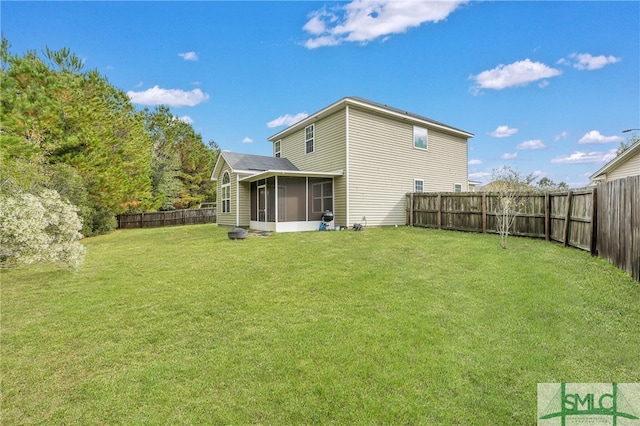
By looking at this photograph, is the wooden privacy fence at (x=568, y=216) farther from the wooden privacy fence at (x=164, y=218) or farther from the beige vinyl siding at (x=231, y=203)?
the wooden privacy fence at (x=164, y=218)

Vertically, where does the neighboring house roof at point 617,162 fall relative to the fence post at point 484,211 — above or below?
above

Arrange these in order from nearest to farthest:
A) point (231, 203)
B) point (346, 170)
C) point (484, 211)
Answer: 1. point (484, 211)
2. point (346, 170)
3. point (231, 203)

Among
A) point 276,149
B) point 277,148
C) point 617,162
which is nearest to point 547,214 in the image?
point 617,162

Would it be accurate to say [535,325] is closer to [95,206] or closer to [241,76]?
[241,76]

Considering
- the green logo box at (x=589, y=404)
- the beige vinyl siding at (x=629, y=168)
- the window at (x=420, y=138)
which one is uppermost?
the window at (x=420, y=138)

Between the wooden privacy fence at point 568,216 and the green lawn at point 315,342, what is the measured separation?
686 millimetres

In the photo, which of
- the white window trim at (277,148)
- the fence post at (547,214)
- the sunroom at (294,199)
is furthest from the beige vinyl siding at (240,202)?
the fence post at (547,214)

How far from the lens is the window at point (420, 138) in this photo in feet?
48.8

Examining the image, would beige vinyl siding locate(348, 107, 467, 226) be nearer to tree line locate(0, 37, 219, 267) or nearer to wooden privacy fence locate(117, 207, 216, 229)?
tree line locate(0, 37, 219, 267)

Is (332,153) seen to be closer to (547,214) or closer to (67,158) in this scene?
(547,214)

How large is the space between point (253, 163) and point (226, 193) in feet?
9.21

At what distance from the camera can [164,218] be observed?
75.2 ft

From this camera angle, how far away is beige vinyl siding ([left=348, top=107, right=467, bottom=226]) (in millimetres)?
12709

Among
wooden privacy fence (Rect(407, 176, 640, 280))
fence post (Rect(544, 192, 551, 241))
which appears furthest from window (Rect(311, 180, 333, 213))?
fence post (Rect(544, 192, 551, 241))
